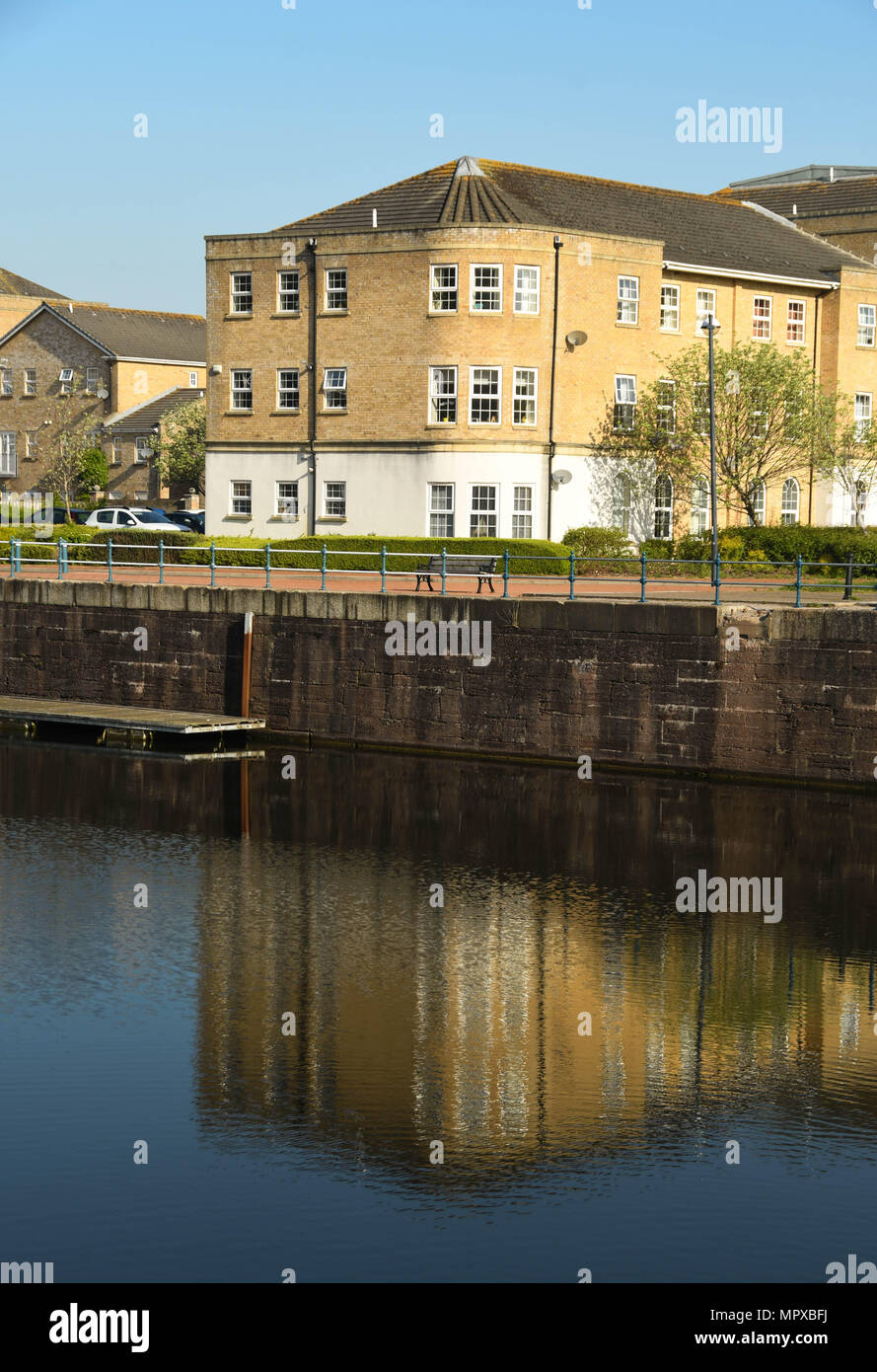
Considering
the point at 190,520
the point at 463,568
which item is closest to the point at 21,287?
the point at 190,520

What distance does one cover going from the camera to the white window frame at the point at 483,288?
4644 centimetres

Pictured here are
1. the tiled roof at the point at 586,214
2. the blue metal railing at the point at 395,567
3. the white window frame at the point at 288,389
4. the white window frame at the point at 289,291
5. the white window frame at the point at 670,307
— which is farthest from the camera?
the white window frame at the point at 670,307

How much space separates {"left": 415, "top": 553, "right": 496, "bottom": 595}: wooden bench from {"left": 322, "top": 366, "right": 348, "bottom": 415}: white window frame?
1301cm

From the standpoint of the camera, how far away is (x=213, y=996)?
15.9 m

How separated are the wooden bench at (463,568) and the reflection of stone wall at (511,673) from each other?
6.77ft

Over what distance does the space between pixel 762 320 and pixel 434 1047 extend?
144 feet

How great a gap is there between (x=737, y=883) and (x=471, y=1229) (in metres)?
10.7

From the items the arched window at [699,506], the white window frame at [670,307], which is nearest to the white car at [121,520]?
the arched window at [699,506]

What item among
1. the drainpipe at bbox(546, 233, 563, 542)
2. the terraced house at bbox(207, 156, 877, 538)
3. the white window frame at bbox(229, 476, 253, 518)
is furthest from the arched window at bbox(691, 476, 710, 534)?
the white window frame at bbox(229, 476, 253, 518)

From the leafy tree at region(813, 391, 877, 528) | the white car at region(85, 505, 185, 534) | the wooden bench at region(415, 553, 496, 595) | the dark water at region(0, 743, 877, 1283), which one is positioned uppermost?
the leafy tree at region(813, 391, 877, 528)

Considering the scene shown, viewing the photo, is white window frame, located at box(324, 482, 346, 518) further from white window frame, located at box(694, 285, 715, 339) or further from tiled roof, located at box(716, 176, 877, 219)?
tiled roof, located at box(716, 176, 877, 219)

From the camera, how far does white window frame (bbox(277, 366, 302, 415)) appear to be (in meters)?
49.8

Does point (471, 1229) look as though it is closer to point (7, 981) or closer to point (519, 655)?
point (7, 981)

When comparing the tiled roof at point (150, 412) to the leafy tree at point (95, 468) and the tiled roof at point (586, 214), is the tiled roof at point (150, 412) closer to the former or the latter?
the leafy tree at point (95, 468)
